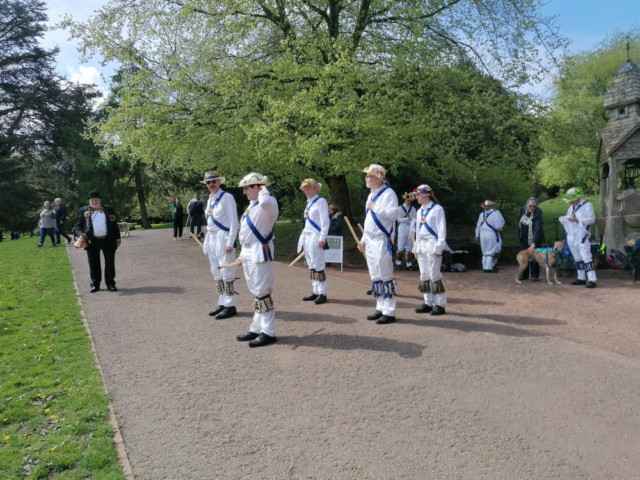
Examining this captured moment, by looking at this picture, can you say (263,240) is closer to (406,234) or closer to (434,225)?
(434,225)

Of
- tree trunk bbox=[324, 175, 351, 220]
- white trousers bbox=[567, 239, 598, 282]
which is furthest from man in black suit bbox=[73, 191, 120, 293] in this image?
white trousers bbox=[567, 239, 598, 282]

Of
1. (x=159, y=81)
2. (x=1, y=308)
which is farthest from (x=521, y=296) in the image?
(x=159, y=81)

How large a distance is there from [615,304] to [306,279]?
19.7ft

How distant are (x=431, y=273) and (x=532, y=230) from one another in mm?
5609

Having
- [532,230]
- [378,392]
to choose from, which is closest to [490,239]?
[532,230]

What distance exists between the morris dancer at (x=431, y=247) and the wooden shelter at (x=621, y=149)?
7.89 m

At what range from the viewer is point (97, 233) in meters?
9.54

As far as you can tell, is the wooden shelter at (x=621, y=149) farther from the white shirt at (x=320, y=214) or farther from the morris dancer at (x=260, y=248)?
the morris dancer at (x=260, y=248)

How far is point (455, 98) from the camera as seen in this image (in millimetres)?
13086

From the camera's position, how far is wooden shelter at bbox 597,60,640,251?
491 inches

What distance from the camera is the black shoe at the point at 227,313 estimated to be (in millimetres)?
7293

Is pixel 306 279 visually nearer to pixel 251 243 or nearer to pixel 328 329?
pixel 328 329

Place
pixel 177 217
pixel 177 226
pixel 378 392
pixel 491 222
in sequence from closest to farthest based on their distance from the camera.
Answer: pixel 378 392, pixel 491 222, pixel 177 217, pixel 177 226

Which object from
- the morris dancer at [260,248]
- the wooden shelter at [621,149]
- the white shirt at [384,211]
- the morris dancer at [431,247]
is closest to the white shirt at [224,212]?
the morris dancer at [260,248]
